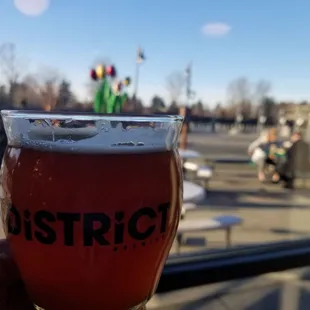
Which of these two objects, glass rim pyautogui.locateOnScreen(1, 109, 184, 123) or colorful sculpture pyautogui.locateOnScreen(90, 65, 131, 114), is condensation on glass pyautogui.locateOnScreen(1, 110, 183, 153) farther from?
colorful sculpture pyautogui.locateOnScreen(90, 65, 131, 114)

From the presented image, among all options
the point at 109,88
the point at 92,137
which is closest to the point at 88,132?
the point at 92,137

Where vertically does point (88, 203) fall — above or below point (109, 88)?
below

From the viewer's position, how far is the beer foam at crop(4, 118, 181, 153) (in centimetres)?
41

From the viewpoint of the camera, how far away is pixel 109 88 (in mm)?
6508

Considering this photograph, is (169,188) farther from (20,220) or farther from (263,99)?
(263,99)

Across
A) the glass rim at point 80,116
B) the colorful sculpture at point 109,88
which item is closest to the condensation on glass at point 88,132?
the glass rim at point 80,116

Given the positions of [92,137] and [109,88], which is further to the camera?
[109,88]

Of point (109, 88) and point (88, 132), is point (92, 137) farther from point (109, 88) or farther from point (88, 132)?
point (109, 88)

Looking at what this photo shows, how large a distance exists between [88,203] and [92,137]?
7 cm

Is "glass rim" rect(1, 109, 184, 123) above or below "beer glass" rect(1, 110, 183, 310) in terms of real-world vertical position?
above

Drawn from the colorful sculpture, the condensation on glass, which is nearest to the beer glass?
the condensation on glass

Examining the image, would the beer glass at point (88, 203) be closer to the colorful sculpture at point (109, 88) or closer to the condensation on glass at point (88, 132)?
the condensation on glass at point (88, 132)

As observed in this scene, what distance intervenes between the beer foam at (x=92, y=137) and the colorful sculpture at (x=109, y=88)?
5.22 meters

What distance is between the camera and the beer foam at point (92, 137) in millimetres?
407
